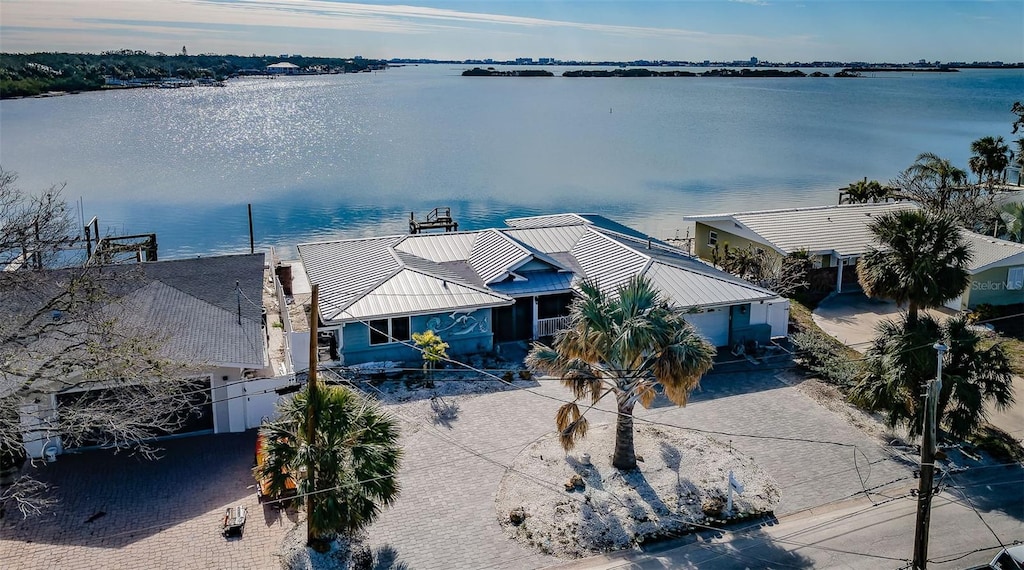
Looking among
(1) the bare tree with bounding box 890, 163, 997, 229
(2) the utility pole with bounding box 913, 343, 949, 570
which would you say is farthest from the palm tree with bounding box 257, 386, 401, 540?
(1) the bare tree with bounding box 890, 163, 997, 229

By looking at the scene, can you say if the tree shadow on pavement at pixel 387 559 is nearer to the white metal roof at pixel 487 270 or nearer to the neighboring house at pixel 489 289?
the neighboring house at pixel 489 289

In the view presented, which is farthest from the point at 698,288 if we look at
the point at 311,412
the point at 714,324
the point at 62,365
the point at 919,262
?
the point at 62,365

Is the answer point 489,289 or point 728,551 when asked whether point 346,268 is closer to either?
point 489,289

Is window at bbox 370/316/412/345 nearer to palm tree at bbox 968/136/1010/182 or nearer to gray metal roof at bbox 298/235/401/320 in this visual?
gray metal roof at bbox 298/235/401/320

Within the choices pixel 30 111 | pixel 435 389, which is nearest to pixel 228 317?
pixel 435 389

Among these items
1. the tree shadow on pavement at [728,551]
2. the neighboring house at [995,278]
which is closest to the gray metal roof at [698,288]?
the neighboring house at [995,278]

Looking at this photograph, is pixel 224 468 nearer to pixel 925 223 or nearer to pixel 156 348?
pixel 156 348
